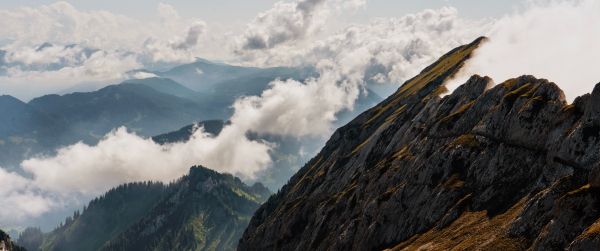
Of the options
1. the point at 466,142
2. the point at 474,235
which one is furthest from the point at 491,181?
the point at 474,235

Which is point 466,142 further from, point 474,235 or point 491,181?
point 474,235

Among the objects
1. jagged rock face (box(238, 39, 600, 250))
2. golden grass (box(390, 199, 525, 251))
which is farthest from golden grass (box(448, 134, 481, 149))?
golden grass (box(390, 199, 525, 251))

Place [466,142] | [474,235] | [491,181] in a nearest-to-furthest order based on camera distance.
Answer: [474,235] → [491,181] → [466,142]

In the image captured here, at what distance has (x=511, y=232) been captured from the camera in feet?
304

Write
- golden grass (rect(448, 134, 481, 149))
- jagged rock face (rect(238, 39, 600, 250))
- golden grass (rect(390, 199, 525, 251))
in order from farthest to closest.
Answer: golden grass (rect(448, 134, 481, 149))
golden grass (rect(390, 199, 525, 251))
jagged rock face (rect(238, 39, 600, 250))

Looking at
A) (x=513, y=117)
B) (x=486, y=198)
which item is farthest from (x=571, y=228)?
(x=513, y=117)

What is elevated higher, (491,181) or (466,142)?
(466,142)

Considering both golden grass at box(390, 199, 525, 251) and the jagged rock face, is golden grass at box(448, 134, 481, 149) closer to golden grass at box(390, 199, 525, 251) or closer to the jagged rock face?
the jagged rock face

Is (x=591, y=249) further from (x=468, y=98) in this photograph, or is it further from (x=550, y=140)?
(x=468, y=98)

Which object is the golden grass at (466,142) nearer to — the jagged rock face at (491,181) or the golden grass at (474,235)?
the jagged rock face at (491,181)

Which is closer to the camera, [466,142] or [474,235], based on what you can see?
[474,235]

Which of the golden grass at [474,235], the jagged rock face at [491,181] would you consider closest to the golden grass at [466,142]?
the jagged rock face at [491,181]

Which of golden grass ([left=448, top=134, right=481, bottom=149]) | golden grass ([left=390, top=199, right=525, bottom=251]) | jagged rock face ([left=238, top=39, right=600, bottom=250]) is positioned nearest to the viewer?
jagged rock face ([left=238, top=39, right=600, bottom=250])

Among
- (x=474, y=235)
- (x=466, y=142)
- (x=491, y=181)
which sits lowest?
(x=474, y=235)
